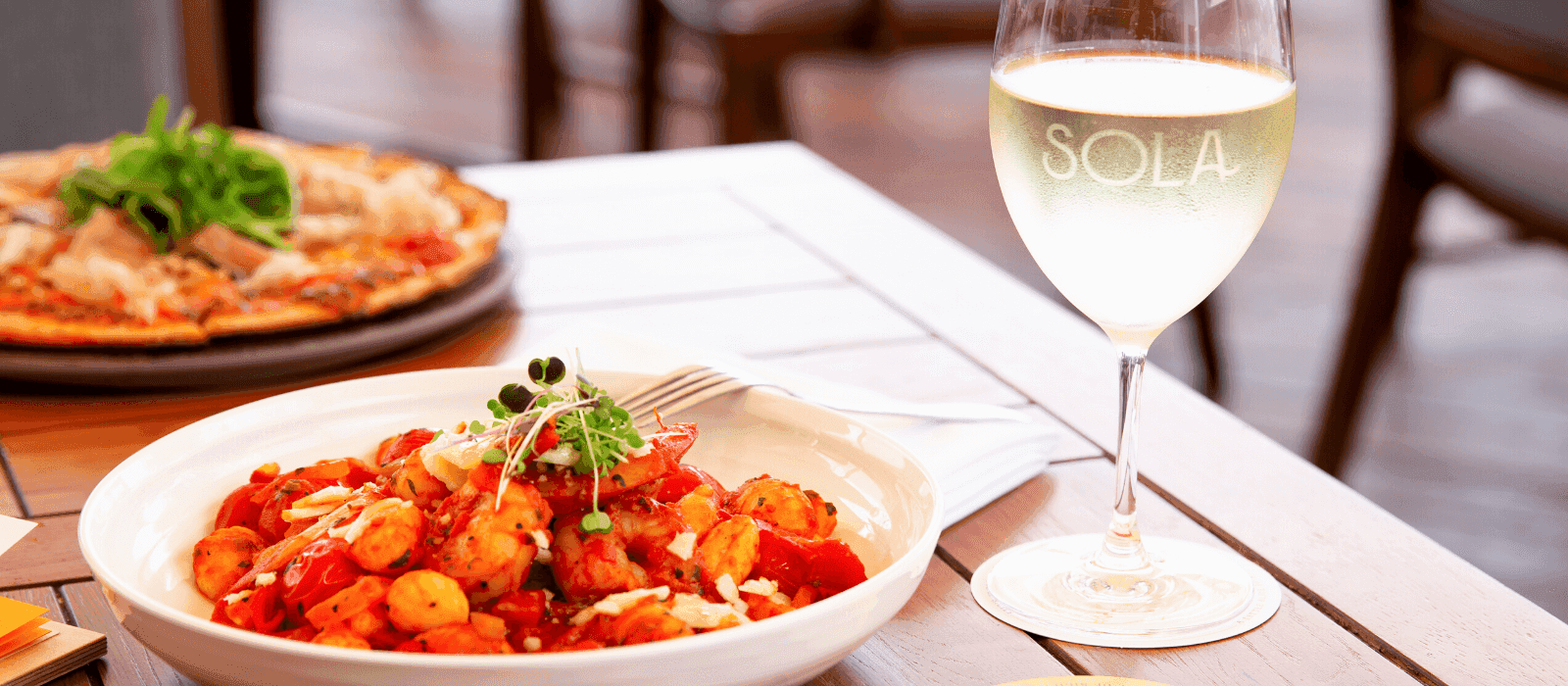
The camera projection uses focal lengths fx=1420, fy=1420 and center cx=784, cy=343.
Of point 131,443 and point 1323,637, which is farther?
point 131,443

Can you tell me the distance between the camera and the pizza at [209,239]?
1122 millimetres

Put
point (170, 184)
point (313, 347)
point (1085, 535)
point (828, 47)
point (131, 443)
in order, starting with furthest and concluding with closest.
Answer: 1. point (828, 47)
2. point (170, 184)
3. point (313, 347)
4. point (131, 443)
5. point (1085, 535)

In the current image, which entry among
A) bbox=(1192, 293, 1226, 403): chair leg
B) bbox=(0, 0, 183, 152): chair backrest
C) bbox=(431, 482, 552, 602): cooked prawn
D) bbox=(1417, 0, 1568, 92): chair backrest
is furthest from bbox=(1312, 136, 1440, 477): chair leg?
bbox=(0, 0, 183, 152): chair backrest

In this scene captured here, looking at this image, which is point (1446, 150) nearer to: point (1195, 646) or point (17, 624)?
point (1195, 646)

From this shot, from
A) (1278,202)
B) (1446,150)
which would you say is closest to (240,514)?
(1446,150)

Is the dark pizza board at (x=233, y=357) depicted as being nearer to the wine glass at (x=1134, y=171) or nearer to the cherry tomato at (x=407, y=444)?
the cherry tomato at (x=407, y=444)

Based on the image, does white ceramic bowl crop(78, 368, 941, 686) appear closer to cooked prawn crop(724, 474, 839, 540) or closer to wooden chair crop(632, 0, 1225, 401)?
cooked prawn crop(724, 474, 839, 540)

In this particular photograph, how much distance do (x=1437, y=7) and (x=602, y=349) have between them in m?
1.94

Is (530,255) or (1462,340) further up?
(530,255)

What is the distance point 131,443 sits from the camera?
1.00 meters

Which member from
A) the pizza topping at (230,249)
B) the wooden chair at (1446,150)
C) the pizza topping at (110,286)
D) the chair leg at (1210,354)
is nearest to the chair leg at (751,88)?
the chair leg at (1210,354)

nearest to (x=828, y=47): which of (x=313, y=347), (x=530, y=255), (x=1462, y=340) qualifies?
(x=1462, y=340)

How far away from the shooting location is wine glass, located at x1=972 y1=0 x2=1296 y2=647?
67 cm

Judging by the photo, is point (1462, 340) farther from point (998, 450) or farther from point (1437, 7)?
point (998, 450)
